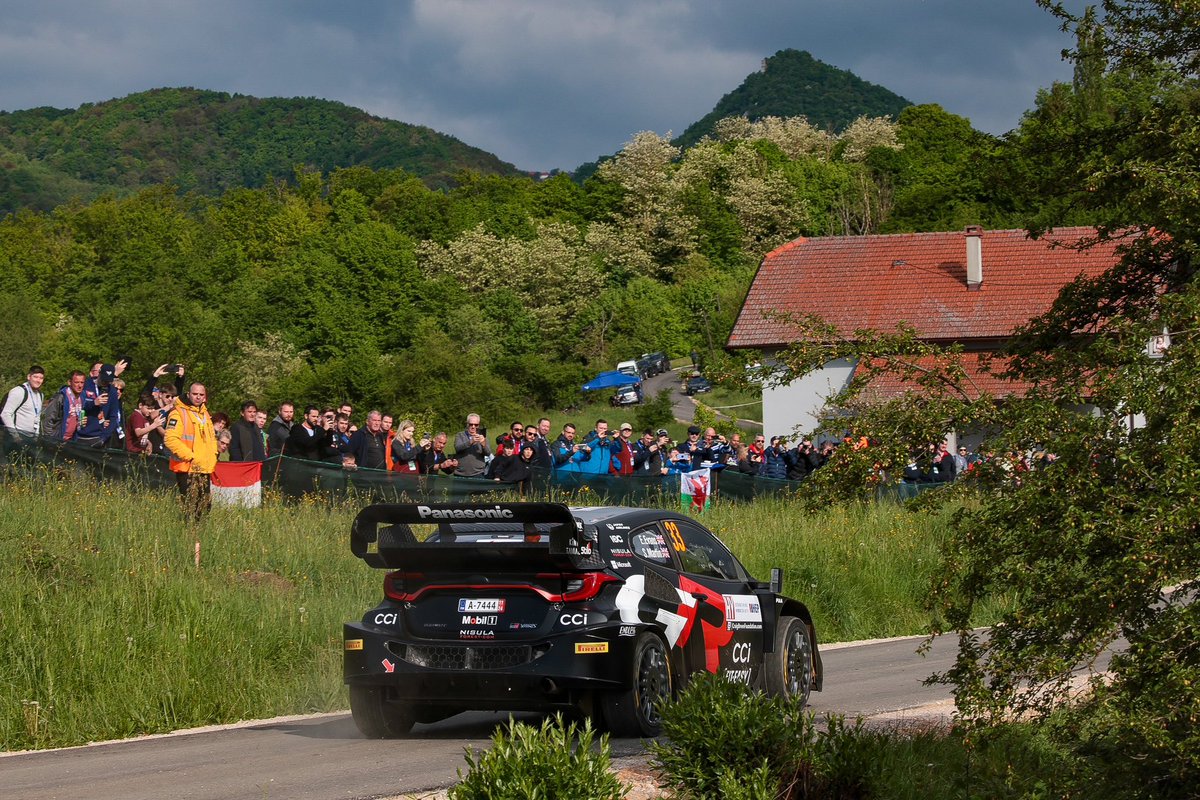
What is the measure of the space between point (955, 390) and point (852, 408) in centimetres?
58

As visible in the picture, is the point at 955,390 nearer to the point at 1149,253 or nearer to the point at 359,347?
the point at 1149,253

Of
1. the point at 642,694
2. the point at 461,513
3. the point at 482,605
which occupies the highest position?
the point at 461,513

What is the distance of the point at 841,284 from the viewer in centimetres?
6141

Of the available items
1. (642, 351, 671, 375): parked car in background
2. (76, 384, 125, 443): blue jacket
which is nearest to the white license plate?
(76, 384, 125, 443): blue jacket

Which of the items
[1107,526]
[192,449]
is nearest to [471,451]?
[192,449]

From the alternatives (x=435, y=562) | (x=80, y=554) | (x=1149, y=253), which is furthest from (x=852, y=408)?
(x=80, y=554)

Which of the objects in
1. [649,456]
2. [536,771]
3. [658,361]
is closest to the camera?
[536,771]

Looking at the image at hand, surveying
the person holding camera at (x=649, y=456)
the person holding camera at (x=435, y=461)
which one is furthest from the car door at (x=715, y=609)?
the person holding camera at (x=649, y=456)

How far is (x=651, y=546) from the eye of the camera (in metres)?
11.2

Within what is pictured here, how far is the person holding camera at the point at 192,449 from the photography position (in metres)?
16.9

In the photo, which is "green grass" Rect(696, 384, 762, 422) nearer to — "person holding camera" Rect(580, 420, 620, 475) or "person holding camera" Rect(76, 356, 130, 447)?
"person holding camera" Rect(580, 420, 620, 475)

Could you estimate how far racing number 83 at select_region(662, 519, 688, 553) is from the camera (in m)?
11.6

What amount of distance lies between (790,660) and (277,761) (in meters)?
4.24

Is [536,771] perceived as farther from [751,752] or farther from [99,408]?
[99,408]
